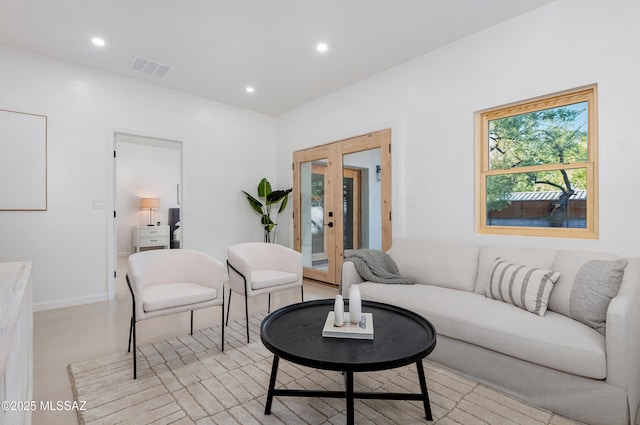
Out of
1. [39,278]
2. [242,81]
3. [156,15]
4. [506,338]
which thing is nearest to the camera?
[506,338]

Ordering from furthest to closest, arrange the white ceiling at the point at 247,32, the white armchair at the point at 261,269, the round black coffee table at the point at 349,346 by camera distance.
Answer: the white armchair at the point at 261,269 < the white ceiling at the point at 247,32 < the round black coffee table at the point at 349,346

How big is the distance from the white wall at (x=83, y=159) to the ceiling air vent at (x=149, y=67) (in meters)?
0.40

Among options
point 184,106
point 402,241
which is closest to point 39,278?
point 184,106

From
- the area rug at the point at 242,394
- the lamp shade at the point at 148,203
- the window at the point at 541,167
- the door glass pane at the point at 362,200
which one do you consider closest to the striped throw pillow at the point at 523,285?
the area rug at the point at 242,394

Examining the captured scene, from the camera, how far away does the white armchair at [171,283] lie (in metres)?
2.23

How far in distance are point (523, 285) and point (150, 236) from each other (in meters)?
7.17

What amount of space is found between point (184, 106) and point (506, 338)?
4.65m

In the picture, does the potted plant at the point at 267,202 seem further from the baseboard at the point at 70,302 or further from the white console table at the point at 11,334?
the white console table at the point at 11,334

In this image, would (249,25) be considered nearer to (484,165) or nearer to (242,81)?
(242,81)

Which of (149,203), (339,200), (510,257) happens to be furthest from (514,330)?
(149,203)

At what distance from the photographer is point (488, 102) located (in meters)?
3.02

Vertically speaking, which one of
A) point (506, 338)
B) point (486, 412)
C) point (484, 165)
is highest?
point (484, 165)

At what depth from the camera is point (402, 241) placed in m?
3.31

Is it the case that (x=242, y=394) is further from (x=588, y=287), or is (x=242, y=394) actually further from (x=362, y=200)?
(x=362, y=200)
